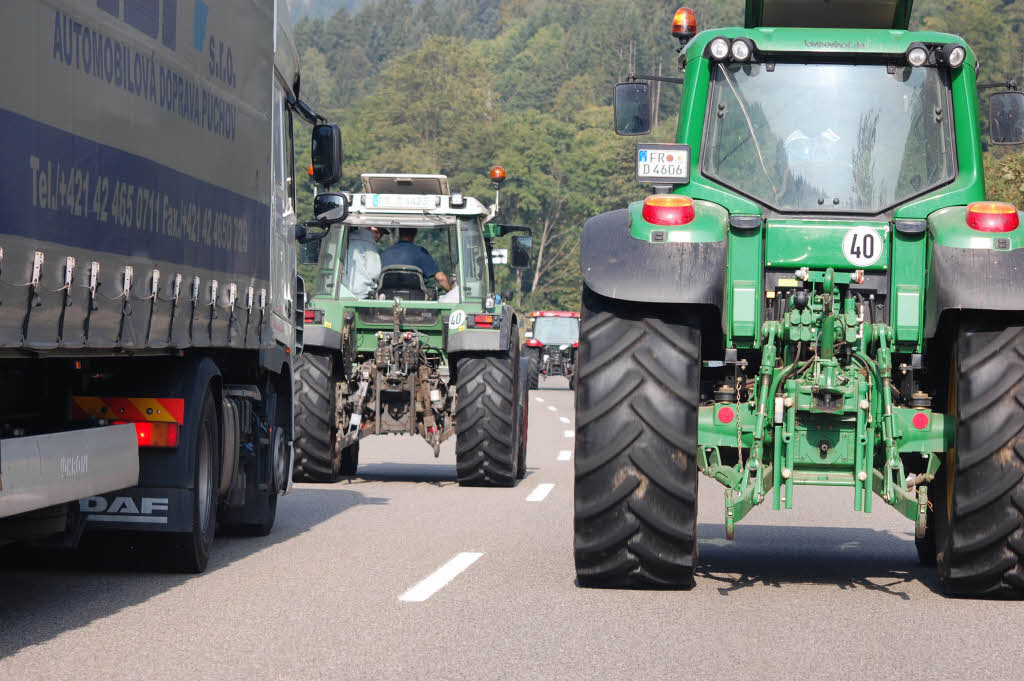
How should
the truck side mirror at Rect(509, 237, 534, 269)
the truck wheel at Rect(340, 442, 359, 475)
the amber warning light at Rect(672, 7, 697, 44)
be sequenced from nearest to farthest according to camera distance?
the amber warning light at Rect(672, 7, 697, 44), the truck wheel at Rect(340, 442, 359, 475), the truck side mirror at Rect(509, 237, 534, 269)

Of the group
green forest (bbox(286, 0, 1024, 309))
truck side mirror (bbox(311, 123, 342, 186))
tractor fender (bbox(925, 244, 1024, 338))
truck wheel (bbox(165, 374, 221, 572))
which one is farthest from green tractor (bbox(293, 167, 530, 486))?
green forest (bbox(286, 0, 1024, 309))

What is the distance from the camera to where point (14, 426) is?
7.69 m

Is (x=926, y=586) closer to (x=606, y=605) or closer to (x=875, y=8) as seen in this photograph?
(x=606, y=605)

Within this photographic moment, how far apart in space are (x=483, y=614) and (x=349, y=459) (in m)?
9.32

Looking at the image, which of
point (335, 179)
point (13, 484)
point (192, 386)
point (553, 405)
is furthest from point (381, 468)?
point (553, 405)

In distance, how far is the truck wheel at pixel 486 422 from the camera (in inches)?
608

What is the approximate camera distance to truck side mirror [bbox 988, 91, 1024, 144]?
9.33 m

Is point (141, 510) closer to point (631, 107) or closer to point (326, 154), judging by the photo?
point (631, 107)

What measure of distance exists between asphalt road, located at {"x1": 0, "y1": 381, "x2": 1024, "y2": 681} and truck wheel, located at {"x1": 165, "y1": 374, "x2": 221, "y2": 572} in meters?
0.13

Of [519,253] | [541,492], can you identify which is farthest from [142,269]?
[519,253]

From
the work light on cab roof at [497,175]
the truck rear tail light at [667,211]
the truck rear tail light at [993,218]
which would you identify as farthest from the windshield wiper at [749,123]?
the work light on cab roof at [497,175]

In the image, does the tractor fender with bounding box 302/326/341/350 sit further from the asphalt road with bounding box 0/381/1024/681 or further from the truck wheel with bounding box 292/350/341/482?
the asphalt road with bounding box 0/381/1024/681

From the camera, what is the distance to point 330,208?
12242 mm

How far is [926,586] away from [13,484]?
15.2 feet
